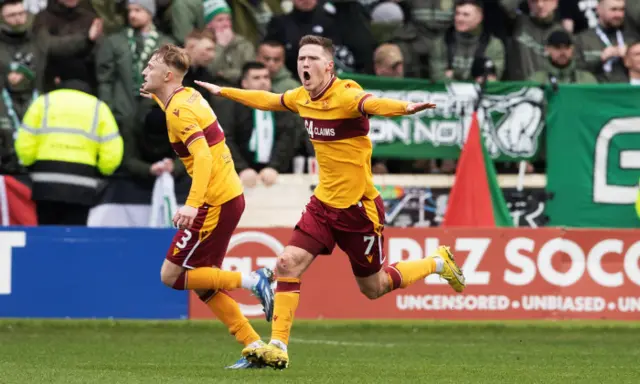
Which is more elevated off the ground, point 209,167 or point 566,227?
point 209,167

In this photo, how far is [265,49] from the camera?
15891 millimetres

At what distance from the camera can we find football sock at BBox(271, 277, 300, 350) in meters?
9.67

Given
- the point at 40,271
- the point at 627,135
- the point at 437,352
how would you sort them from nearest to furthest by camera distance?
1. the point at 437,352
2. the point at 40,271
3. the point at 627,135

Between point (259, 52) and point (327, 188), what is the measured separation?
6.18 m

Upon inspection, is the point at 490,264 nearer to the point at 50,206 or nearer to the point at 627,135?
the point at 627,135

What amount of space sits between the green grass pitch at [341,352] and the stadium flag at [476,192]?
138cm

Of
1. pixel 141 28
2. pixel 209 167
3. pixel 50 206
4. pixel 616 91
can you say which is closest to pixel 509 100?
pixel 616 91

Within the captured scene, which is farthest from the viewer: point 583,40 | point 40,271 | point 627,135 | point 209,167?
point 583,40

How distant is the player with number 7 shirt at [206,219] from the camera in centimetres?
1027

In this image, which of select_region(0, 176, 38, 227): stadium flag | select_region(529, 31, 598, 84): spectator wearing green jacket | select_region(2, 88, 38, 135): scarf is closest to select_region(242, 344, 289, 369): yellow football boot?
select_region(0, 176, 38, 227): stadium flag

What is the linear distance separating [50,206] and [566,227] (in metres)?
Result: 5.63

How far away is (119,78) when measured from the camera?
15.7 meters

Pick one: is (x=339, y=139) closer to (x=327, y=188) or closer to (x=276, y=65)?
(x=327, y=188)

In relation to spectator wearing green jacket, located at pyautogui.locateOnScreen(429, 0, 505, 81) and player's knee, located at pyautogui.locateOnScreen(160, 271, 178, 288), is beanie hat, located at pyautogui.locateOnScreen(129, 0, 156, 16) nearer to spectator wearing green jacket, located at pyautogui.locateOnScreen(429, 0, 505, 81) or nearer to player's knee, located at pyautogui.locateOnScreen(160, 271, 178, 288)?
spectator wearing green jacket, located at pyautogui.locateOnScreen(429, 0, 505, 81)
